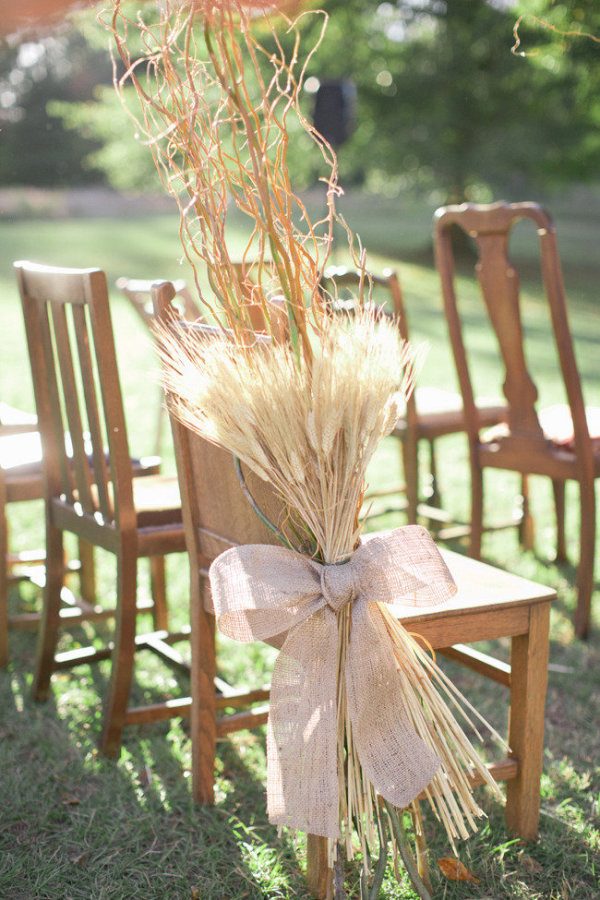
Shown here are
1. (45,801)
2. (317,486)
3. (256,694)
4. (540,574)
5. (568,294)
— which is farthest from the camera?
(568,294)

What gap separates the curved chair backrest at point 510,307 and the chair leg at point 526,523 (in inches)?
25.2

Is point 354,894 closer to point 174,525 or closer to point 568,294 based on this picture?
point 174,525

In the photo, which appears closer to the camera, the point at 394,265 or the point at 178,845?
the point at 178,845

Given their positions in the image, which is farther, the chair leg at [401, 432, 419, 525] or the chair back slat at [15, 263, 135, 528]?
the chair leg at [401, 432, 419, 525]

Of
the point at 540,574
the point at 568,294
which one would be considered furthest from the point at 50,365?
the point at 568,294

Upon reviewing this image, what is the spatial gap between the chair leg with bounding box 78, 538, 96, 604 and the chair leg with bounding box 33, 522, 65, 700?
2.42 ft

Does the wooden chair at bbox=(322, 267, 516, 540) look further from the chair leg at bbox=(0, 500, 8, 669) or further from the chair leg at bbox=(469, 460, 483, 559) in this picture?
the chair leg at bbox=(0, 500, 8, 669)

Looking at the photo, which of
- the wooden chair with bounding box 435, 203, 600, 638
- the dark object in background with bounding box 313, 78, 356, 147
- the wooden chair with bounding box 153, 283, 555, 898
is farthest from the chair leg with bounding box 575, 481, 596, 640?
the dark object in background with bounding box 313, 78, 356, 147

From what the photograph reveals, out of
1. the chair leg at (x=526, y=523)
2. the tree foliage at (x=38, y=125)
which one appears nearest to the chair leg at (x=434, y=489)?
the chair leg at (x=526, y=523)

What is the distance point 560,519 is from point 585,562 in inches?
26.6

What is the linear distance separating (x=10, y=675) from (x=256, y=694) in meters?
0.97

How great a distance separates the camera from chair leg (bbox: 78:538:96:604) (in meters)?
3.73

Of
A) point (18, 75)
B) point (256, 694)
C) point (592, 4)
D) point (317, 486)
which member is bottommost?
point (256, 694)

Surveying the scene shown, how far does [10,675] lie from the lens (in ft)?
10.6
